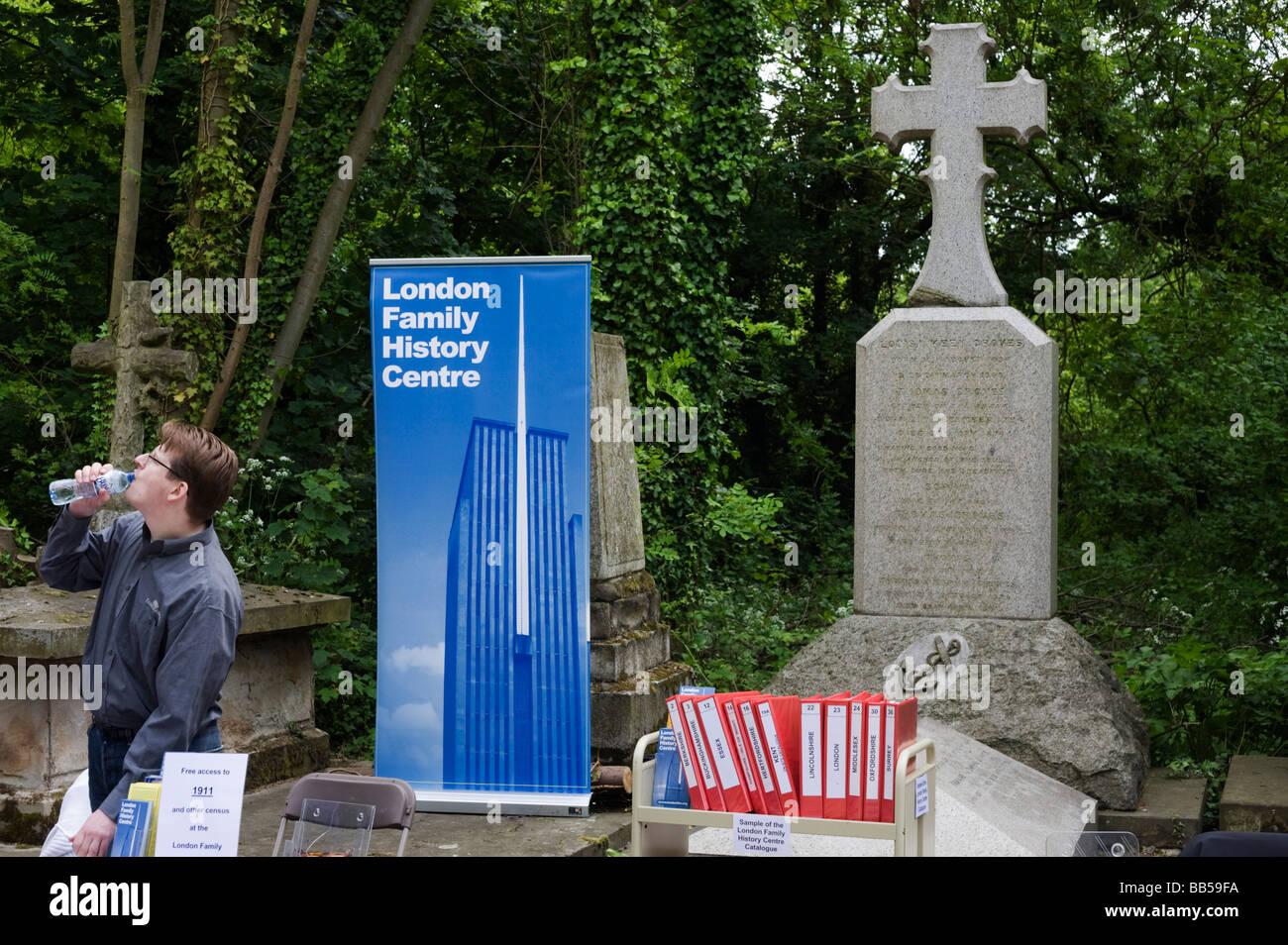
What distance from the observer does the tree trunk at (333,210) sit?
966 centimetres

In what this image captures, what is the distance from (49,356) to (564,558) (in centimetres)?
618

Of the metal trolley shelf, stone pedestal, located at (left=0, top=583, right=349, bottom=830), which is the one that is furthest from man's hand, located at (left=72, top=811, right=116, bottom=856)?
stone pedestal, located at (left=0, top=583, right=349, bottom=830)

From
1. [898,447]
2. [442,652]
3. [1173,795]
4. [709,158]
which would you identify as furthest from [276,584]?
[709,158]

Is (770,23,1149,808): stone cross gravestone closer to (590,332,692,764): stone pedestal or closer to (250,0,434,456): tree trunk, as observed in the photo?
(590,332,692,764): stone pedestal

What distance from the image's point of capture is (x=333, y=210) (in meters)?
9.75

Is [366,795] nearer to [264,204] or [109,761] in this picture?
[109,761]

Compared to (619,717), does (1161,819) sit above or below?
below

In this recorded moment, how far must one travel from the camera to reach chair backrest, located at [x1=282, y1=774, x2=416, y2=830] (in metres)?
3.63

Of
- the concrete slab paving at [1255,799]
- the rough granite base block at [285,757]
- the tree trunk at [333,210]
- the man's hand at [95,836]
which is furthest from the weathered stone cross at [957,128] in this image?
the man's hand at [95,836]

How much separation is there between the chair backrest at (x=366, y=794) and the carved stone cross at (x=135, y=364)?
2.63m

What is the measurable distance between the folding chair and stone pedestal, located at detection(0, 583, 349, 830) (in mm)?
2436

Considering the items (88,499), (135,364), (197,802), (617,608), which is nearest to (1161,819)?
(617,608)

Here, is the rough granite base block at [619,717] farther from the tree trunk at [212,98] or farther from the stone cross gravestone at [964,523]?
the tree trunk at [212,98]
